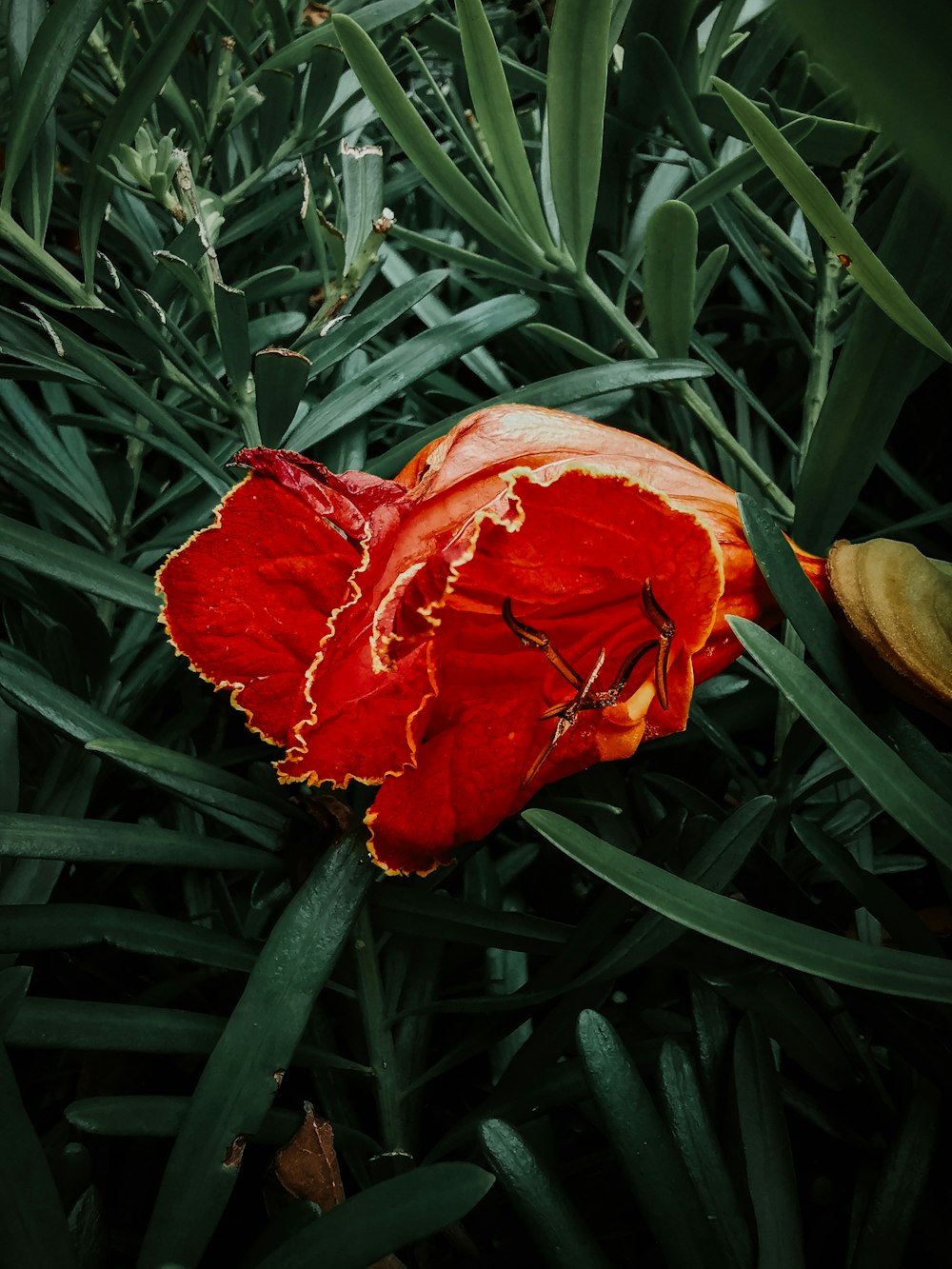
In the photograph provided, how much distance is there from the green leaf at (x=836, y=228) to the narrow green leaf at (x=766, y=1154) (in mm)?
312

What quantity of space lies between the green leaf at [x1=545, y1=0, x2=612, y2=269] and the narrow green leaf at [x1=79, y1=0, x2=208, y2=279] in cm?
20

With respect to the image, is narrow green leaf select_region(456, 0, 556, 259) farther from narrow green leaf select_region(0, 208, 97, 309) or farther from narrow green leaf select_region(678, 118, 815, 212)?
narrow green leaf select_region(0, 208, 97, 309)

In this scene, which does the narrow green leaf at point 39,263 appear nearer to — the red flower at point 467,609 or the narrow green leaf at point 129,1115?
the red flower at point 467,609

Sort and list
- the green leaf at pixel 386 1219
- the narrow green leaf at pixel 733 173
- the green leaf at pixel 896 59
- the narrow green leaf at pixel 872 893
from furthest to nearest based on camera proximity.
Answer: the narrow green leaf at pixel 733 173 < the narrow green leaf at pixel 872 893 < the green leaf at pixel 386 1219 < the green leaf at pixel 896 59

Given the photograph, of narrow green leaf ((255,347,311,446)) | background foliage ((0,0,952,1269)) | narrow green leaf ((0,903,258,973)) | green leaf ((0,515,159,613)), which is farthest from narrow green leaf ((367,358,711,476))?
narrow green leaf ((0,903,258,973))

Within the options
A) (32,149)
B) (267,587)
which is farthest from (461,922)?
(32,149)

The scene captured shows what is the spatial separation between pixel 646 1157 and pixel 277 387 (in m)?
0.40

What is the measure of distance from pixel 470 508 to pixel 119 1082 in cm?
41

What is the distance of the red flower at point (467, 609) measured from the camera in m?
0.41

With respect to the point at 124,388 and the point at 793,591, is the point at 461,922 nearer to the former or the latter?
the point at 793,591

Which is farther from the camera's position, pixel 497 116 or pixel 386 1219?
pixel 497 116

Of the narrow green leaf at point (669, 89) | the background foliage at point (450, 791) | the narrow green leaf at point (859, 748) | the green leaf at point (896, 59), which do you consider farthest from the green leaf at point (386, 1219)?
the narrow green leaf at point (669, 89)

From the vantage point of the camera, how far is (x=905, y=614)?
42 centimetres

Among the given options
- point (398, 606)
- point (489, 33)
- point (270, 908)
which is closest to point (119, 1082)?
point (270, 908)
